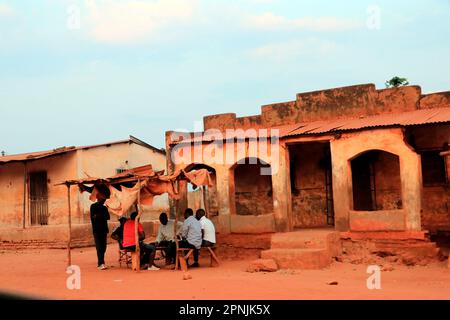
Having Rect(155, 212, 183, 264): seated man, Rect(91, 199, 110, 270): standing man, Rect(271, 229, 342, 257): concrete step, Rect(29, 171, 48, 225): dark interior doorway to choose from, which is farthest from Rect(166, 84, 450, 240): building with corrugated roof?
Rect(29, 171, 48, 225): dark interior doorway

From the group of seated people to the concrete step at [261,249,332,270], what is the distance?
1.46 m

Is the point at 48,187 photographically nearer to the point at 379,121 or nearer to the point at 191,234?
the point at 191,234

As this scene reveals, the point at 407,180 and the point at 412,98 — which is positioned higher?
the point at 412,98

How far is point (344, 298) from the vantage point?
8.27 metres

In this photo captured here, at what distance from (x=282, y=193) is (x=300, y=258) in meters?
2.73

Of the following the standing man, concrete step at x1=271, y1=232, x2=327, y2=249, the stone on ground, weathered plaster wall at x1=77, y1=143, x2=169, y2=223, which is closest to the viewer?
the stone on ground

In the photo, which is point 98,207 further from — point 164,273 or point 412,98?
point 412,98

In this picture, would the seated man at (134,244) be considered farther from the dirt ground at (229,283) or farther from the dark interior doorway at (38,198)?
the dark interior doorway at (38,198)

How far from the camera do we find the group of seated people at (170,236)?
1255 cm

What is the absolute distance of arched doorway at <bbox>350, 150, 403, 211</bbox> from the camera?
49.6 ft

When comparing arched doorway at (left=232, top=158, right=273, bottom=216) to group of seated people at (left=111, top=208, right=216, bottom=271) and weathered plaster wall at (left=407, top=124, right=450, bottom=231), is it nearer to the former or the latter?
group of seated people at (left=111, top=208, right=216, bottom=271)

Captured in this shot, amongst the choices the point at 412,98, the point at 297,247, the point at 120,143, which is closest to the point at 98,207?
the point at 297,247

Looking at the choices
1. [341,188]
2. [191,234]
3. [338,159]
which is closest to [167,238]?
[191,234]
